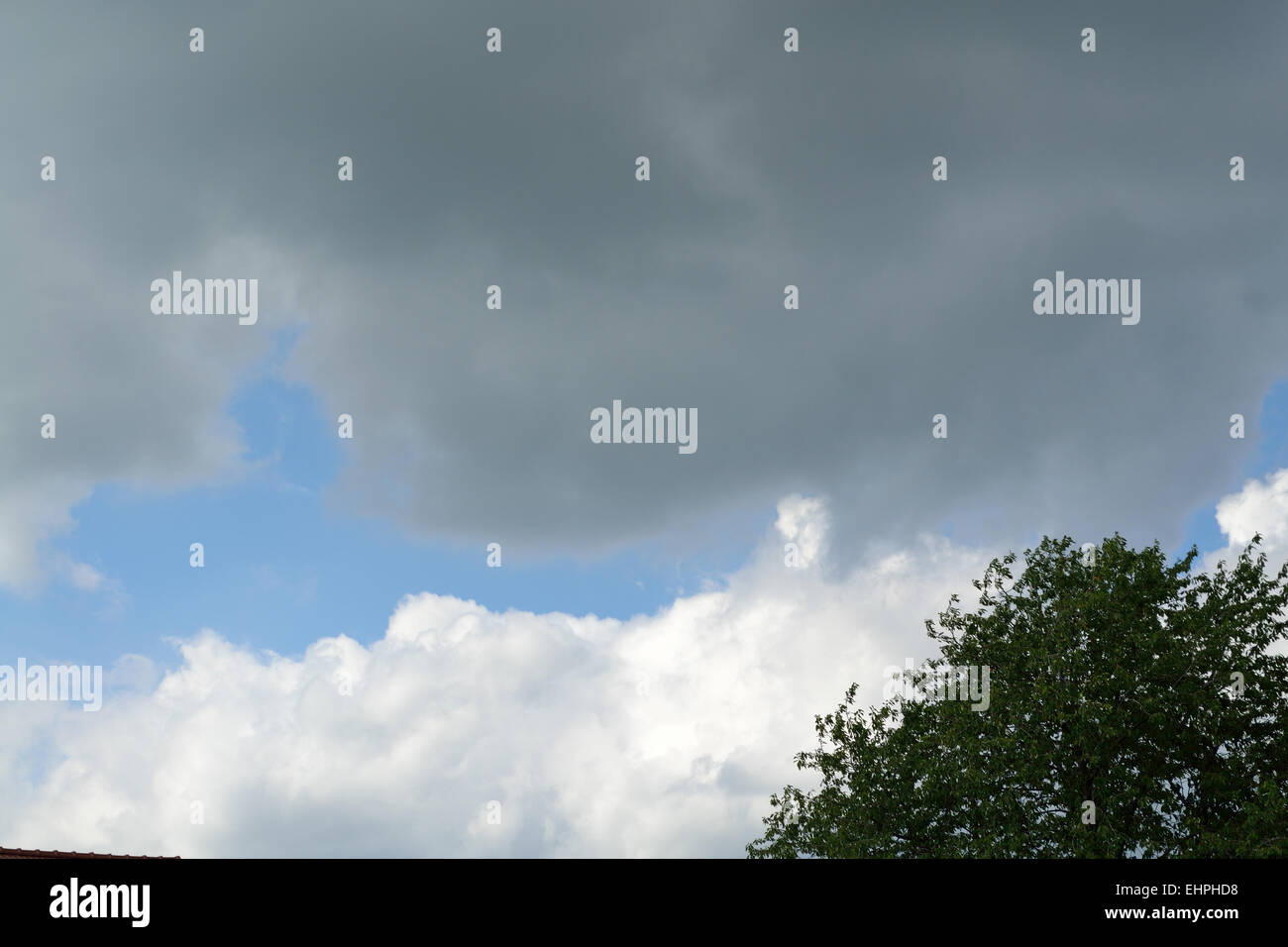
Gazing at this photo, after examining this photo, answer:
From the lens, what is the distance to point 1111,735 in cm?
3116

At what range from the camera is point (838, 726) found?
42188 mm

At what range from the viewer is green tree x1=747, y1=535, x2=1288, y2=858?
104 feet

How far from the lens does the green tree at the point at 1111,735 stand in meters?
31.8
